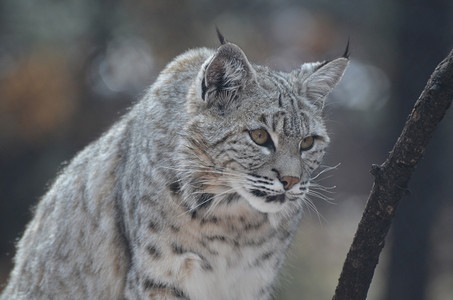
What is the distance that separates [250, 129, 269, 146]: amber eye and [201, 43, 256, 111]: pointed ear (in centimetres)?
25

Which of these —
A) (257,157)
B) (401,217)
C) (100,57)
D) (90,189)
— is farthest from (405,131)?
(100,57)

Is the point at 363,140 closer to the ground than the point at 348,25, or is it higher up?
closer to the ground

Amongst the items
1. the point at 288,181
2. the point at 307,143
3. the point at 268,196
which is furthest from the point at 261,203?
the point at 307,143

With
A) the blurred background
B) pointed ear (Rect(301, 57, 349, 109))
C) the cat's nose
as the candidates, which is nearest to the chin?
the cat's nose

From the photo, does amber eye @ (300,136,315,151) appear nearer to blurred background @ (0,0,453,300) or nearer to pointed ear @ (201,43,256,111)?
pointed ear @ (201,43,256,111)

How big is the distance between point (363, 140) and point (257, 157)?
829cm

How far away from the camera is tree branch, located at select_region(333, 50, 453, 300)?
3.28m

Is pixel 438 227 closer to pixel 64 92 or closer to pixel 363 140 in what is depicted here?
pixel 363 140

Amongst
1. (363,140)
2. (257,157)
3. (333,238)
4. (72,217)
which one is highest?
(363,140)

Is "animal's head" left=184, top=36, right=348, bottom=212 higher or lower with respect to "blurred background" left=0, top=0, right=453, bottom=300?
lower

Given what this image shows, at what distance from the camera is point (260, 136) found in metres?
4.19

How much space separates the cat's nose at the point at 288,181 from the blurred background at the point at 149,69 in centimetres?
651

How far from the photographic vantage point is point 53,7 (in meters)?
11.3

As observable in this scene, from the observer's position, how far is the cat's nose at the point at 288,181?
13.3 feet
